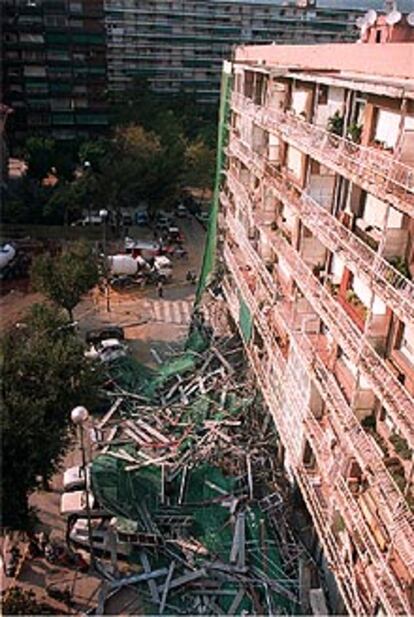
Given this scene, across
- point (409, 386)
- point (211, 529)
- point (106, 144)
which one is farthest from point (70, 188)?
point (409, 386)

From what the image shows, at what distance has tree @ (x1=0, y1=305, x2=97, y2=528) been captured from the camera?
16.5 m

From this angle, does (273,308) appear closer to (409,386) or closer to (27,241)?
(409,386)

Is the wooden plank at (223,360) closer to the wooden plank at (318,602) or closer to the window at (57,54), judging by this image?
the wooden plank at (318,602)

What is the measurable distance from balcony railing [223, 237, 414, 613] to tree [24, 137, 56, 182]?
36.1 meters

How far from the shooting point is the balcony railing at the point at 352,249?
1110 centimetres

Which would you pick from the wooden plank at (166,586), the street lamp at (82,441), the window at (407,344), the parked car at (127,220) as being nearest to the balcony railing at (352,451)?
the window at (407,344)

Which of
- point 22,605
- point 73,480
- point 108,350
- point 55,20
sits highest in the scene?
point 55,20

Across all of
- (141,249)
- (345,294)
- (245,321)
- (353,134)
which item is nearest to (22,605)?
(345,294)

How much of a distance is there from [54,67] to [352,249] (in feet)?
171

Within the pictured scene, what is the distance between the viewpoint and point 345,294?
15680 millimetres

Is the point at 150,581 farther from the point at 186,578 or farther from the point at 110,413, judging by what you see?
the point at 110,413

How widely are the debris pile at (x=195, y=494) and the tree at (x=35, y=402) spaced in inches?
84.9

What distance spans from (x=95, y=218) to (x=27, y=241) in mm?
7830

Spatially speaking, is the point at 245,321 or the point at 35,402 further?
the point at 245,321
